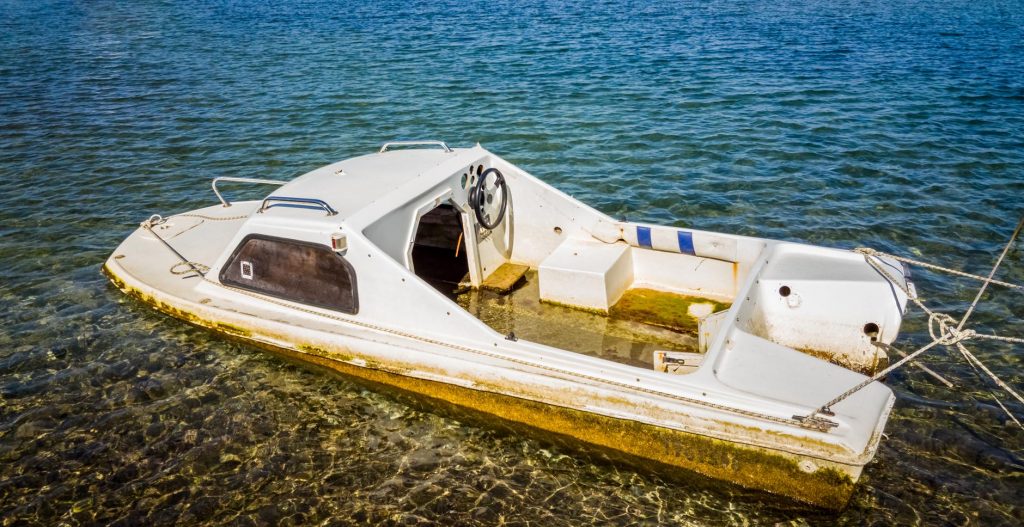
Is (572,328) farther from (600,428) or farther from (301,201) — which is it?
(301,201)

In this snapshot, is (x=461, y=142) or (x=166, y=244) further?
(x=461, y=142)

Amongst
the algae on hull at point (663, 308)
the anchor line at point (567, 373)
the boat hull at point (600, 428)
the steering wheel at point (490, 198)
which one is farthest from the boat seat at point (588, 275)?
the boat hull at point (600, 428)

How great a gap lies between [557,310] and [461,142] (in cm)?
888

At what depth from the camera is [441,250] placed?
10086 mm

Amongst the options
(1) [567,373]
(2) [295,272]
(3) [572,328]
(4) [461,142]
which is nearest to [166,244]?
(2) [295,272]

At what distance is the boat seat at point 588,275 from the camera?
28.1 ft

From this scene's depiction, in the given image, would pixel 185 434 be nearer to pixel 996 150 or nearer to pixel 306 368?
pixel 306 368

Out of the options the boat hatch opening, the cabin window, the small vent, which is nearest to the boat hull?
the cabin window

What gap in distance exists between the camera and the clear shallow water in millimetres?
6934

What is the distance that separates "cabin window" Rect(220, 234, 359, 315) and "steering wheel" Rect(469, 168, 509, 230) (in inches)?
73.8

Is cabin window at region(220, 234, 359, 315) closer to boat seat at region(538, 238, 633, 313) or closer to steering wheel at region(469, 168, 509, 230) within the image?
steering wheel at region(469, 168, 509, 230)

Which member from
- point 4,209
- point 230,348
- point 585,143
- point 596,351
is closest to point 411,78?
point 585,143

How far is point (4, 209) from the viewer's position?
1331 centimetres

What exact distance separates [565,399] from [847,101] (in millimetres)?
14477
